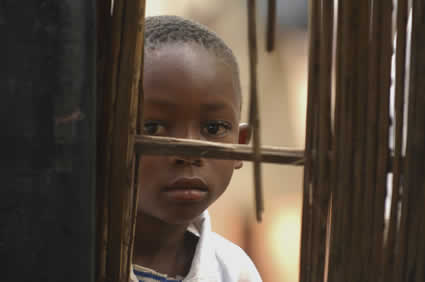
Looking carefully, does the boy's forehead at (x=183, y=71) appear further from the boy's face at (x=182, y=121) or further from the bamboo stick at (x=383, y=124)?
the bamboo stick at (x=383, y=124)

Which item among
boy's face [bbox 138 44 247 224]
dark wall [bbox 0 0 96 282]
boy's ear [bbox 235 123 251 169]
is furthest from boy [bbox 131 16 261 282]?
dark wall [bbox 0 0 96 282]

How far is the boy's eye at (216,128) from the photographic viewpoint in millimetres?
799

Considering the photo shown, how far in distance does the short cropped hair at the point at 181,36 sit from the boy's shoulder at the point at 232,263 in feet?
1.11

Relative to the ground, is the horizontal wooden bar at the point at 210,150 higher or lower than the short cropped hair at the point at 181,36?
lower

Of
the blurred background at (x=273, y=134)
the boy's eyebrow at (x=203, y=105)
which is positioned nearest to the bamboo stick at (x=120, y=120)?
the boy's eyebrow at (x=203, y=105)

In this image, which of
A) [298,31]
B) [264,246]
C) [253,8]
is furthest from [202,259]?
[298,31]

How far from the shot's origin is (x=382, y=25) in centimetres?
54

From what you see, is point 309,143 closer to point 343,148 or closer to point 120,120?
point 343,148

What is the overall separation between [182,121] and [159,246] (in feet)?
0.92

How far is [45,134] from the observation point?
0.48 metres

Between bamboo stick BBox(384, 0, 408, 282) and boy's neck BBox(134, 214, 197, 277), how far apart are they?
1.50 ft

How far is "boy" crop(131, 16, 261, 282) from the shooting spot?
2.49 feet

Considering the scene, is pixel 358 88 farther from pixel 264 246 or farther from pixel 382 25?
pixel 264 246

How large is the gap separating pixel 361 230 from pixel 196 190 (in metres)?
0.28
